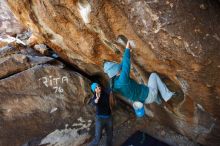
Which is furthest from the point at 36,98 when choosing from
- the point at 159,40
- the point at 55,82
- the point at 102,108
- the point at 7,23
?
the point at 7,23

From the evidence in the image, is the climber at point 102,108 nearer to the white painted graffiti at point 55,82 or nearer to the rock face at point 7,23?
the white painted graffiti at point 55,82

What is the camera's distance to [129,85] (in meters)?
5.41

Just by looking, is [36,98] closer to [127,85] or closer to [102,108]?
[102,108]

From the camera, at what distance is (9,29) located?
12.9 meters

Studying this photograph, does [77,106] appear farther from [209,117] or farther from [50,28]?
[209,117]

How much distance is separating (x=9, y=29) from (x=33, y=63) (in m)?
5.08

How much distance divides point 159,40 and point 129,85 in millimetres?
955

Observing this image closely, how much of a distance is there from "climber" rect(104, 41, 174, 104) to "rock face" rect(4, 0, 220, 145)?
10.8 inches

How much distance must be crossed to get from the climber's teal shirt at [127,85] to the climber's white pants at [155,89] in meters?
0.10

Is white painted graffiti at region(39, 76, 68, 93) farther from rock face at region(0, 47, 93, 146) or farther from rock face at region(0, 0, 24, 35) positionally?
rock face at region(0, 0, 24, 35)

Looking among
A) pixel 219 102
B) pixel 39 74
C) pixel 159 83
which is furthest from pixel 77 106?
pixel 219 102

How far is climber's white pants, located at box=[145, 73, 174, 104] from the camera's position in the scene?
579cm

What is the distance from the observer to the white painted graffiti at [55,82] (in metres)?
8.20

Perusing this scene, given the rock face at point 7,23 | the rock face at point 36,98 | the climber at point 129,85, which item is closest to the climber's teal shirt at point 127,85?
the climber at point 129,85
